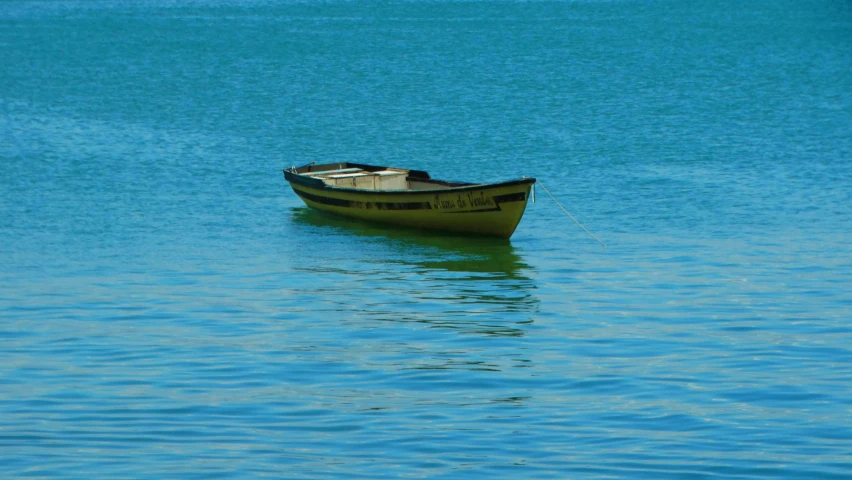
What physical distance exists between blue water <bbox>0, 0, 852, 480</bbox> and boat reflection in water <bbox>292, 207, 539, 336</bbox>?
12 cm

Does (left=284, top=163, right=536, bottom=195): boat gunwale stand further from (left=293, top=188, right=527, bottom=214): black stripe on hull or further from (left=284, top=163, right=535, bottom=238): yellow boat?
(left=293, top=188, right=527, bottom=214): black stripe on hull

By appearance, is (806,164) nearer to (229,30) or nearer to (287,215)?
(287,215)

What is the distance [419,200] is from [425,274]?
16.1 feet

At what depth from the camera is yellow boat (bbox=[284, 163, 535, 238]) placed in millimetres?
30688

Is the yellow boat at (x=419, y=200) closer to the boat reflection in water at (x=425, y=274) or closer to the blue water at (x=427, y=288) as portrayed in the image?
the boat reflection in water at (x=425, y=274)

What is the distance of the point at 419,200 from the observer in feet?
105

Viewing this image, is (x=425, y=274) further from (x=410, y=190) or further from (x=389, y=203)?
(x=389, y=203)

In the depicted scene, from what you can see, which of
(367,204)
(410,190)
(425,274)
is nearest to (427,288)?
(425,274)

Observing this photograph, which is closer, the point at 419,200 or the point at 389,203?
the point at 419,200

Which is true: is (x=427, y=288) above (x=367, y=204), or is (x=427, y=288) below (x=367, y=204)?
below

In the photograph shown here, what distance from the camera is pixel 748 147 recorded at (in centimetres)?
5100

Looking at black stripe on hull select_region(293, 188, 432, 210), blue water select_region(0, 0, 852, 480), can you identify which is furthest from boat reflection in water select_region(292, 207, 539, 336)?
black stripe on hull select_region(293, 188, 432, 210)

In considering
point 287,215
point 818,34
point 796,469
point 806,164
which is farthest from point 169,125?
point 818,34

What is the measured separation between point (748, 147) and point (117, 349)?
117 feet
